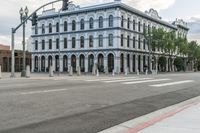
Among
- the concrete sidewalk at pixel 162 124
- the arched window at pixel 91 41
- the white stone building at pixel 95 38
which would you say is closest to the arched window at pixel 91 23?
the white stone building at pixel 95 38

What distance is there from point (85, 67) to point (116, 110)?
54.9 m

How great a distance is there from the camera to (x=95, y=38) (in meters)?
63.4

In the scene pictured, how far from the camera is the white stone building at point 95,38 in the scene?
60906 mm

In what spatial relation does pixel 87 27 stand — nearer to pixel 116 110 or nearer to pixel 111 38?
pixel 111 38

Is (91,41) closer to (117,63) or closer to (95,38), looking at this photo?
(95,38)

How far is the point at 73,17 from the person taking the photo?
6694cm

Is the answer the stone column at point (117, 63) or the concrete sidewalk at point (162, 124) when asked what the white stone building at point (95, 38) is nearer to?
the stone column at point (117, 63)

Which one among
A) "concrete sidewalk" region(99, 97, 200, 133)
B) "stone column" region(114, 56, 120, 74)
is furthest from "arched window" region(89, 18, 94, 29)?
"concrete sidewalk" region(99, 97, 200, 133)

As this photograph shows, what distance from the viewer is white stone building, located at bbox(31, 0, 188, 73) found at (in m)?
60.9

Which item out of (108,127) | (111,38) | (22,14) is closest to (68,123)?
(108,127)

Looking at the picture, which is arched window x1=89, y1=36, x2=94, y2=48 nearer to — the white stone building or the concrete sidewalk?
the white stone building

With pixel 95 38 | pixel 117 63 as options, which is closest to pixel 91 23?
pixel 95 38

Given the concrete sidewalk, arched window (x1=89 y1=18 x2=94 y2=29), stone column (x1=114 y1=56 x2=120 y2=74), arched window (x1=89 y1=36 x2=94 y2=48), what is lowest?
the concrete sidewalk

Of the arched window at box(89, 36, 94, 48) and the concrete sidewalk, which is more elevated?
the arched window at box(89, 36, 94, 48)
